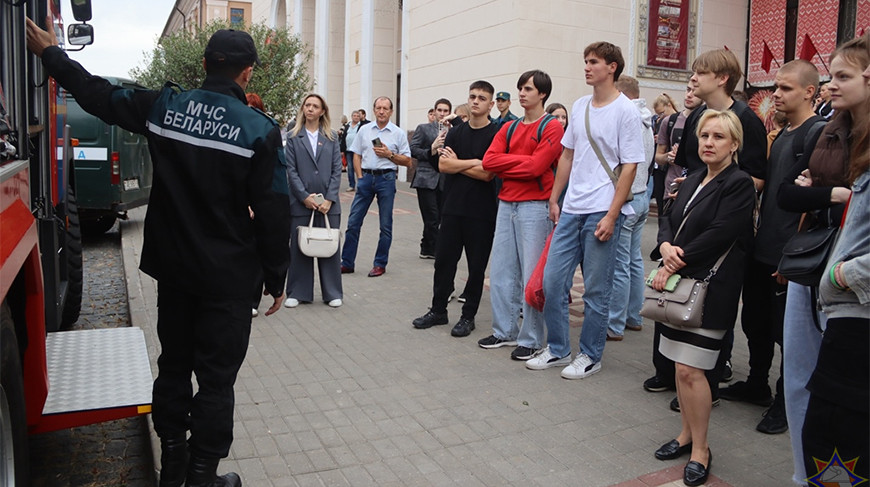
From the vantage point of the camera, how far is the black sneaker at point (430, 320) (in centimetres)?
655

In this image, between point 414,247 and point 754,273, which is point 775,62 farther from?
point 754,273

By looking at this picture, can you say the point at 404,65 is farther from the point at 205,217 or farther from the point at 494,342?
the point at 205,217

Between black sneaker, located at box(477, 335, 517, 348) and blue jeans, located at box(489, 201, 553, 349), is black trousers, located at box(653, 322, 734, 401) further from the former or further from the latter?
black sneaker, located at box(477, 335, 517, 348)

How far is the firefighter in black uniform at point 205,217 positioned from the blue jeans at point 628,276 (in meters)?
3.37

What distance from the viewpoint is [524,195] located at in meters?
5.70

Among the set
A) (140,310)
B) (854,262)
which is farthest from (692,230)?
(140,310)

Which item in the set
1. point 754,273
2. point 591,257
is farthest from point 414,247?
point 754,273

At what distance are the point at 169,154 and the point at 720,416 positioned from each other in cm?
340

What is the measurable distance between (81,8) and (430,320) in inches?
Result: 137

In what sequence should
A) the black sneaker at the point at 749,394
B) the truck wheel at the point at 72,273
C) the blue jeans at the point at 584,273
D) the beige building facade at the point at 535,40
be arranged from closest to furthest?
the black sneaker at the point at 749,394 < the blue jeans at the point at 584,273 < the truck wheel at the point at 72,273 < the beige building facade at the point at 535,40

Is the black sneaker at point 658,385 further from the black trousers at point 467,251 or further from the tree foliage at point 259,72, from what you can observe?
the tree foliage at point 259,72

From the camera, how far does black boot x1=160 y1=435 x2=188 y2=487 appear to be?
3.53 metres

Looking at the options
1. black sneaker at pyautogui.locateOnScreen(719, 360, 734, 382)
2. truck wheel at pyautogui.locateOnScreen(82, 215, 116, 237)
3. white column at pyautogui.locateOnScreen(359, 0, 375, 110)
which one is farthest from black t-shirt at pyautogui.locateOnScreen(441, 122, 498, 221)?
white column at pyautogui.locateOnScreen(359, 0, 375, 110)

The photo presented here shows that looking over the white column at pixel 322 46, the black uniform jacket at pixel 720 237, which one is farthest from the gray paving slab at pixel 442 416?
the white column at pixel 322 46
